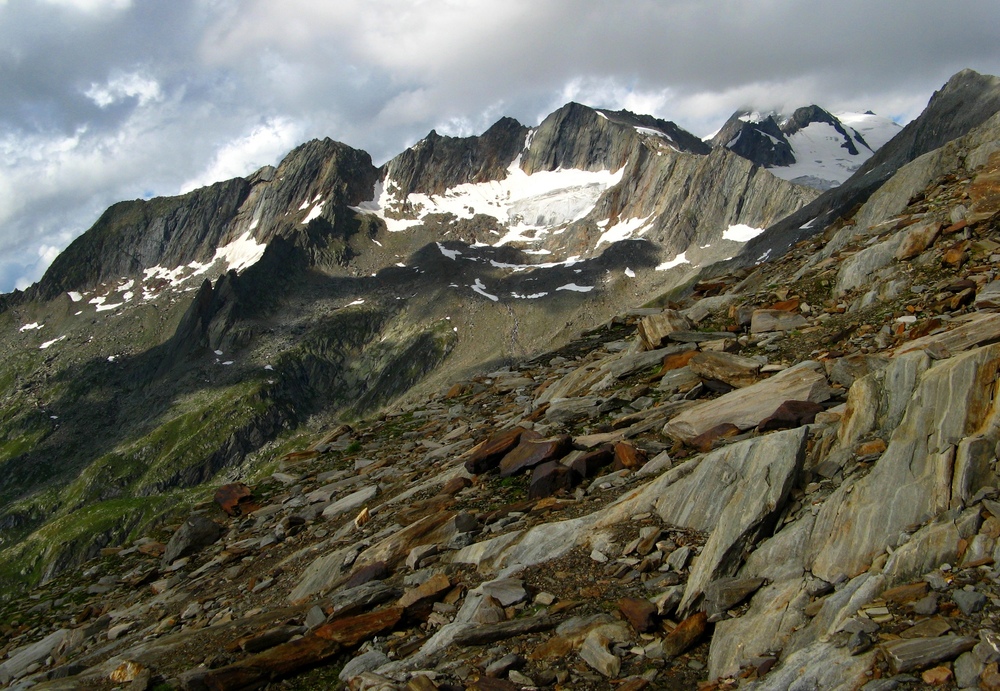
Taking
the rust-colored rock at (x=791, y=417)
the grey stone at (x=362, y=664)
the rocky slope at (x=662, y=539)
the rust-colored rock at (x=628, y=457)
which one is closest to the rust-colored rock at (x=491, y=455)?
the rocky slope at (x=662, y=539)

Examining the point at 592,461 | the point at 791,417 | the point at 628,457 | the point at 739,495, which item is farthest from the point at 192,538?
the point at 791,417

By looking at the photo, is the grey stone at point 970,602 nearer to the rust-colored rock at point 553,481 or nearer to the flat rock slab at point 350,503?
the rust-colored rock at point 553,481

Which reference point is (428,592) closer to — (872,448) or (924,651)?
(924,651)

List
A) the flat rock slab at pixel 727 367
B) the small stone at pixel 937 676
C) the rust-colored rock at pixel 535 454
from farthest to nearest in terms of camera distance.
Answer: the flat rock slab at pixel 727 367
the rust-colored rock at pixel 535 454
the small stone at pixel 937 676

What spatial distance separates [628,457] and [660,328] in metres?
8.84

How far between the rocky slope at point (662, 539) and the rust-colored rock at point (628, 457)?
7 cm

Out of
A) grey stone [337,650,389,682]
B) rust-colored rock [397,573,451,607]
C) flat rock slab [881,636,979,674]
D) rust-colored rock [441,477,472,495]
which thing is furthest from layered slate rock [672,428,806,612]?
rust-colored rock [441,477,472,495]

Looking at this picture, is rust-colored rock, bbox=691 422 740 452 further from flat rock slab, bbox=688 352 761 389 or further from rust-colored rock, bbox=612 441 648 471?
flat rock slab, bbox=688 352 761 389

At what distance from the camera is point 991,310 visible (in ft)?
43.4

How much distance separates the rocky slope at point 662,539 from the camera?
24.5ft

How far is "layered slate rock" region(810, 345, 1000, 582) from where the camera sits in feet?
26.8

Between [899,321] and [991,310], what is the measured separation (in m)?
2.07

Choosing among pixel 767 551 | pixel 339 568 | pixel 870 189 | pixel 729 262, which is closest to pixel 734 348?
pixel 767 551

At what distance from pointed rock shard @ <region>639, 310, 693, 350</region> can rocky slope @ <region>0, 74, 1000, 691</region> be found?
8 centimetres
